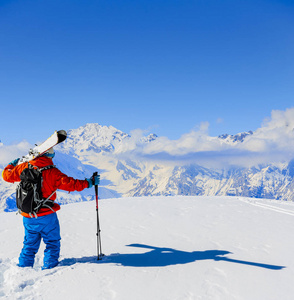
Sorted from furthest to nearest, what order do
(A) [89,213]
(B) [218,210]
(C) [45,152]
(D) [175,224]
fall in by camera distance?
(B) [218,210] < (A) [89,213] < (D) [175,224] < (C) [45,152]

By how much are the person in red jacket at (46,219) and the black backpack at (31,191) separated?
0.08 meters

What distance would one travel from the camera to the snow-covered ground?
3930mm

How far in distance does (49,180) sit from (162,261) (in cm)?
279

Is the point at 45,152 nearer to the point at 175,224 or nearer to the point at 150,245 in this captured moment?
the point at 150,245

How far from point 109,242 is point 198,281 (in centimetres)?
305

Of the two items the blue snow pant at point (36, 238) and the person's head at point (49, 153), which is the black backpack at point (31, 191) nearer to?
the blue snow pant at point (36, 238)

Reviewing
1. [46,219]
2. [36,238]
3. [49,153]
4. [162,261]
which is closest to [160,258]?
[162,261]

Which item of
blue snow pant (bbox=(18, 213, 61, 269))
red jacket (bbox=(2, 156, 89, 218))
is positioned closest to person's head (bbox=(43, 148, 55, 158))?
red jacket (bbox=(2, 156, 89, 218))

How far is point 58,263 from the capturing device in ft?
17.1

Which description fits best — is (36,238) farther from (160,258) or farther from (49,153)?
(160,258)

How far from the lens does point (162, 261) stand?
17.2 feet

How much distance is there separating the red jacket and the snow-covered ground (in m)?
1.40

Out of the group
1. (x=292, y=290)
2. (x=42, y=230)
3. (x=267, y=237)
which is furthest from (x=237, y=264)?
(x=42, y=230)

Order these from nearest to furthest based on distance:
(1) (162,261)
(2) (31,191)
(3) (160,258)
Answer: (2) (31,191) → (1) (162,261) → (3) (160,258)
